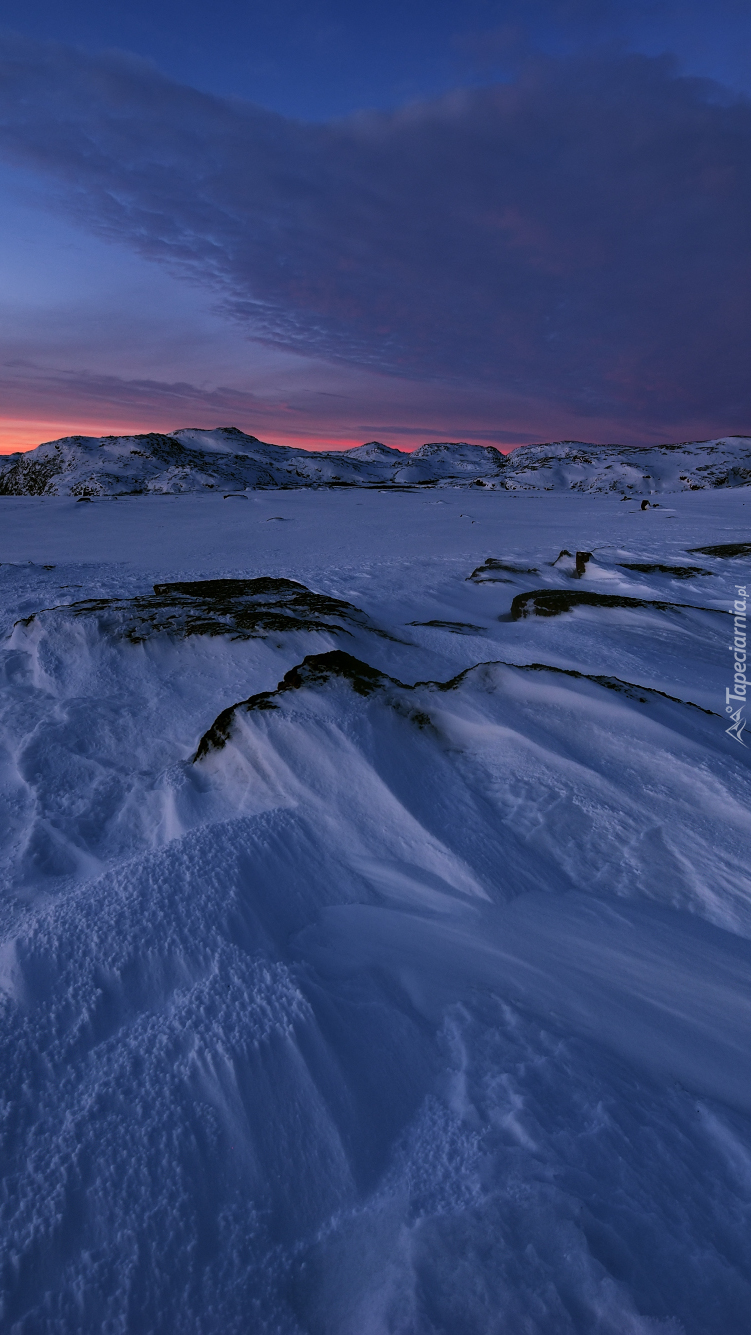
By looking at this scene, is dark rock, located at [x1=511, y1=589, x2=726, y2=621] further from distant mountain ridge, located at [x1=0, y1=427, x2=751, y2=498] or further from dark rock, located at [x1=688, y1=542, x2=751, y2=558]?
distant mountain ridge, located at [x1=0, y1=427, x2=751, y2=498]

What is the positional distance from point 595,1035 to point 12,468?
5370cm

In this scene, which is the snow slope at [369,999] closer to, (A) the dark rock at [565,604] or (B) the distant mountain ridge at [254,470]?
(A) the dark rock at [565,604]

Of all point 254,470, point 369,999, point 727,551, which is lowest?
point 369,999

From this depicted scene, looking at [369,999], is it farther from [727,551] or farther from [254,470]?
[254,470]

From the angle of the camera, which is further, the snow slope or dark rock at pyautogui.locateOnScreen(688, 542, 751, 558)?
dark rock at pyautogui.locateOnScreen(688, 542, 751, 558)

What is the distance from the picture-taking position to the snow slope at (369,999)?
43.9 inches

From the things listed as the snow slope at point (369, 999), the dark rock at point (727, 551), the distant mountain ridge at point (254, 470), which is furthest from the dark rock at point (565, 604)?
the distant mountain ridge at point (254, 470)

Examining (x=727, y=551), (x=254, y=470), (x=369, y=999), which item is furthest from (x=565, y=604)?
(x=254, y=470)

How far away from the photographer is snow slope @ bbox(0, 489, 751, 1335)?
111cm

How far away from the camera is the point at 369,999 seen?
5.30 ft

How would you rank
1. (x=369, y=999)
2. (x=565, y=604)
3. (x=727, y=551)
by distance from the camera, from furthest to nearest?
(x=727, y=551) < (x=565, y=604) < (x=369, y=999)

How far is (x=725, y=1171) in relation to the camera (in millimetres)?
1283

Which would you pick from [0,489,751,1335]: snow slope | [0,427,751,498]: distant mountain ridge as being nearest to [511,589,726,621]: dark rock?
[0,489,751,1335]: snow slope

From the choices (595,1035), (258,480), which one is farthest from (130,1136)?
(258,480)
